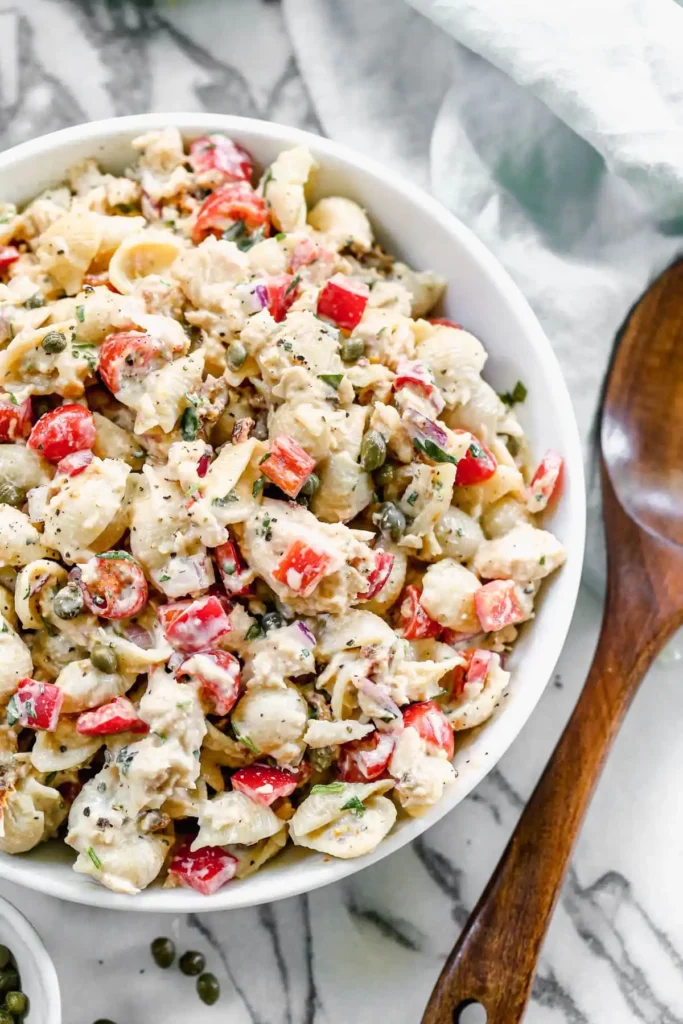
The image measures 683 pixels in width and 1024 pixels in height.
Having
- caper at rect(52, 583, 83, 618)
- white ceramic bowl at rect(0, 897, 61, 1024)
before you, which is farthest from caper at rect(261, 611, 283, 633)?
white ceramic bowl at rect(0, 897, 61, 1024)

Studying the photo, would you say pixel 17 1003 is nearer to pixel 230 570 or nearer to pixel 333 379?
pixel 230 570

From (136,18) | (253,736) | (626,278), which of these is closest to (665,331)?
(626,278)

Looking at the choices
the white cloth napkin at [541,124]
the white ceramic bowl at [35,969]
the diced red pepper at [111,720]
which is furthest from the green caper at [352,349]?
the white ceramic bowl at [35,969]

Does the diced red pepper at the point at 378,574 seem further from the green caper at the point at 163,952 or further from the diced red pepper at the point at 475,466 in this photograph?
the green caper at the point at 163,952

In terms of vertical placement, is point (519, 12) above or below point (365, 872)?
above

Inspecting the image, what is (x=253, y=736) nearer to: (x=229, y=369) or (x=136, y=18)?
(x=229, y=369)

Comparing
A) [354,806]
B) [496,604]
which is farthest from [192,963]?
[496,604]
